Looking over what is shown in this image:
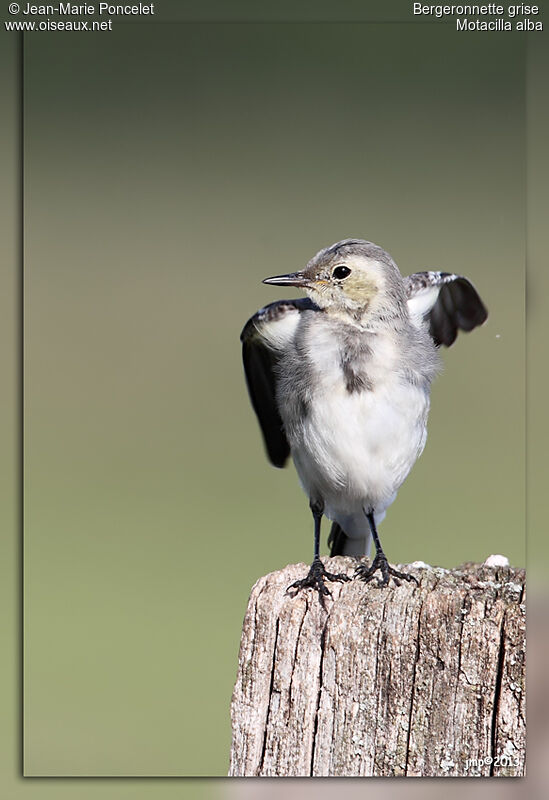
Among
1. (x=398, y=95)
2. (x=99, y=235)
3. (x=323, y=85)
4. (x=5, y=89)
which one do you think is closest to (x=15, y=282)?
(x=99, y=235)

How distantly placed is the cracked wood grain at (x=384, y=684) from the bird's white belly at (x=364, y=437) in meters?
0.67

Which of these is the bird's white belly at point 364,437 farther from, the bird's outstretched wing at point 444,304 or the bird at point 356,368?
the bird's outstretched wing at point 444,304

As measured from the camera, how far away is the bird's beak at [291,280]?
310cm

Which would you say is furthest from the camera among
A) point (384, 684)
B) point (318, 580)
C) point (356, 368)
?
point (356, 368)

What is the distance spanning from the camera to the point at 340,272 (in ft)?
10.3

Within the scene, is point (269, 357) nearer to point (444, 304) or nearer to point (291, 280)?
point (291, 280)

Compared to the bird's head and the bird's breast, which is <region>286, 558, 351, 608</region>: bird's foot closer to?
the bird's breast

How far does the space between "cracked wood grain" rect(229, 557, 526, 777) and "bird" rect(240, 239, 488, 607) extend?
0.43m

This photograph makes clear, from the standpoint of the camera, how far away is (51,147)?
10.5 ft

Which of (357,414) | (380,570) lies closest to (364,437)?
(357,414)

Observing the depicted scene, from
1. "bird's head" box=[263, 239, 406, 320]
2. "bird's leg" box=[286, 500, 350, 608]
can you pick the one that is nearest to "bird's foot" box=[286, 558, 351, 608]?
"bird's leg" box=[286, 500, 350, 608]

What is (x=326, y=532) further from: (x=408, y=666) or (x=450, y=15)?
(x=450, y=15)

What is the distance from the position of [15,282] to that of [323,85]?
127cm

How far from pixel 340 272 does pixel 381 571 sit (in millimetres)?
1017
